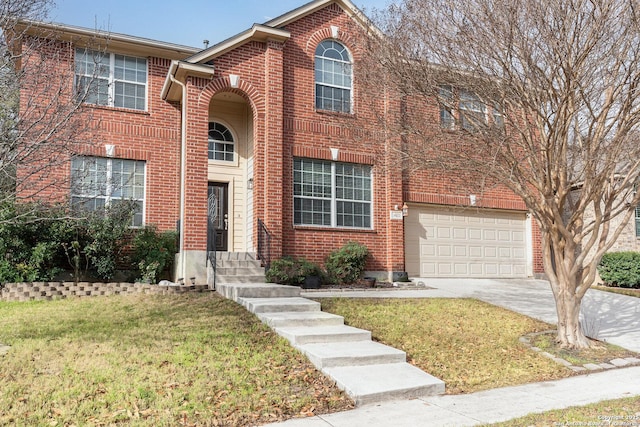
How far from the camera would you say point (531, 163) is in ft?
24.3

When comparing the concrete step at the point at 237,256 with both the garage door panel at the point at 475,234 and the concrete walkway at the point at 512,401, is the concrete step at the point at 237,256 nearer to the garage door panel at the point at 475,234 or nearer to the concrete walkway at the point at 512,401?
the concrete walkway at the point at 512,401

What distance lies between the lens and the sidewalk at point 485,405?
14.6ft

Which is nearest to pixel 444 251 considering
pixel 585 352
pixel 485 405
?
pixel 585 352

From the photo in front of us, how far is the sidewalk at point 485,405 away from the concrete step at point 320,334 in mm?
1788

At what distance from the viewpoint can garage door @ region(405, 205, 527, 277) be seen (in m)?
14.1

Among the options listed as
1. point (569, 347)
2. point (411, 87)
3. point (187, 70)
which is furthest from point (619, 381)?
point (187, 70)

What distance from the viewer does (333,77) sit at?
13.4 m

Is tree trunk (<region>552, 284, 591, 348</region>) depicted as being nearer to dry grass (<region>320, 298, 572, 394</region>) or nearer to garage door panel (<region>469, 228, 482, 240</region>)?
dry grass (<region>320, 298, 572, 394</region>)

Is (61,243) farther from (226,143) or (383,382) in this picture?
(383,382)

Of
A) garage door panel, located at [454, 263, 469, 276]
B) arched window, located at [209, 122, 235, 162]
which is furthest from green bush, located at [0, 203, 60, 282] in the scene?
garage door panel, located at [454, 263, 469, 276]

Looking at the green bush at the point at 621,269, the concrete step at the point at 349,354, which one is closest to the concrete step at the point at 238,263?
the concrete step at the point at 349,354

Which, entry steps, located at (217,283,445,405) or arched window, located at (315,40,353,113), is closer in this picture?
entry steps, located at (217,283,445,405)

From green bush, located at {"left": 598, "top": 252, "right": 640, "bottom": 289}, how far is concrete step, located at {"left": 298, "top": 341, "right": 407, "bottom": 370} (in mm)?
12179

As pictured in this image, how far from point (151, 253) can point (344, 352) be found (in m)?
6.67
